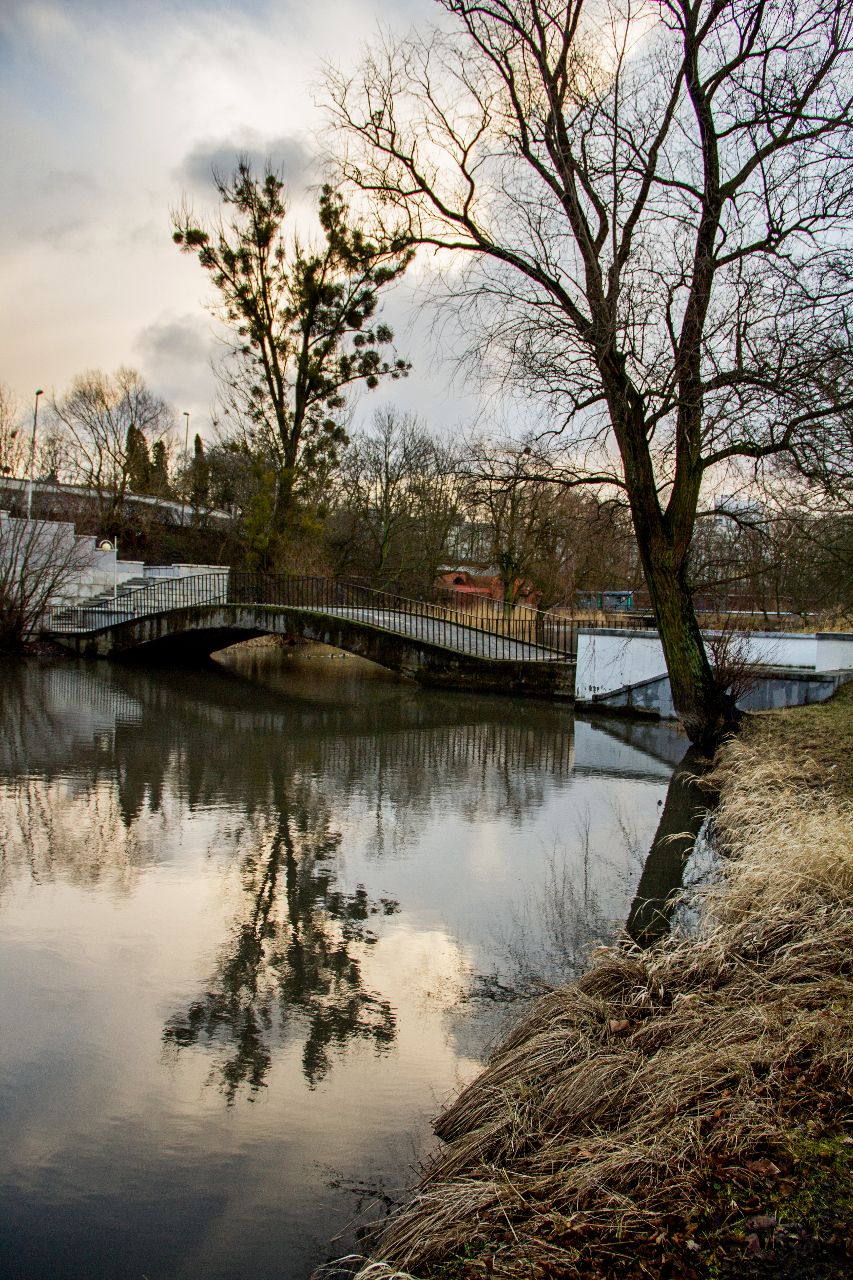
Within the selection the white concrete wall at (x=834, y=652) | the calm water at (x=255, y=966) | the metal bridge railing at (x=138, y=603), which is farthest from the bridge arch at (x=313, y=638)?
the calm water at (x=255, y=966)

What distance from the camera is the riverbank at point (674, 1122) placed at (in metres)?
2.67

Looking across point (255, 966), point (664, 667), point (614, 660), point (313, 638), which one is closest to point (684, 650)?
point (664, 667)

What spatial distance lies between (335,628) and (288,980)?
18.2 meters

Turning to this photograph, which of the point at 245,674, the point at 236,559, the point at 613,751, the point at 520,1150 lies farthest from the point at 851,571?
the point at 236,559

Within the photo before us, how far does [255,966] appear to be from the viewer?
5527 millimetres

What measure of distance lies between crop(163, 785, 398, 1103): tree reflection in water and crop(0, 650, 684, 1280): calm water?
0.02m

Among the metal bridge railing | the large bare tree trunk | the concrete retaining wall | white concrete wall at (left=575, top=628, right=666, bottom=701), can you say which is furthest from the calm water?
the metal bridge railing

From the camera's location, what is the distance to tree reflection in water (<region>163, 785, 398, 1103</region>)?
15.0ft

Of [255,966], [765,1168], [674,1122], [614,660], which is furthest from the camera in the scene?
[614,660]

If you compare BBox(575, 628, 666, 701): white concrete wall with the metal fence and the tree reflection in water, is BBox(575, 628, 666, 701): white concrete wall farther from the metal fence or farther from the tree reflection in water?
the tree reflection in water

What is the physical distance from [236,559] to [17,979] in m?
38.3

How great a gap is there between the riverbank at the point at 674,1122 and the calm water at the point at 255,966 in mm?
502

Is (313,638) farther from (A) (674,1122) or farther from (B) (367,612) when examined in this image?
(A) (674,1122)

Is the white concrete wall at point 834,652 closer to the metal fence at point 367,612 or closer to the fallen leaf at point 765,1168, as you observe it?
the metal fence at point 367,612
